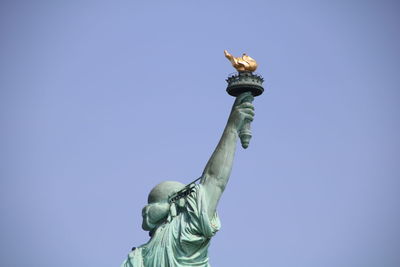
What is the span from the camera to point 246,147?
21.7 meters

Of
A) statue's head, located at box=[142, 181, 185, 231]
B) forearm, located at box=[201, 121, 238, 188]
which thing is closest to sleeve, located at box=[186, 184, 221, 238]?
forearm, located at box=[201, 121, 238, 188]

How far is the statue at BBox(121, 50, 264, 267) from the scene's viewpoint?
68.6 ft

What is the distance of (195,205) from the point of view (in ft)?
69.4

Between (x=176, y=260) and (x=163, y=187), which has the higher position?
(x=163, y=187)

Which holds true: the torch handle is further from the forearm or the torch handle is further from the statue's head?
the statue's head

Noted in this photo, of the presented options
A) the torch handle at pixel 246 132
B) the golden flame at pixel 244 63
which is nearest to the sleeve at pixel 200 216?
the torch handle at pixel 246 132

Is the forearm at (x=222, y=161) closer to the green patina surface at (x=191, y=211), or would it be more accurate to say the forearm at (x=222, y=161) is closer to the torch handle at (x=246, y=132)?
the green patina surface at (x=191, y=211)

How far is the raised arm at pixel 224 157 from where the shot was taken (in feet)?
69.9

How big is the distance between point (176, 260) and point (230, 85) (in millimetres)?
4134

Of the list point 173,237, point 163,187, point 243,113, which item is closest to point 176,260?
point 173,237

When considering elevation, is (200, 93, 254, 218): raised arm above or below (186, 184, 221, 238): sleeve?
above

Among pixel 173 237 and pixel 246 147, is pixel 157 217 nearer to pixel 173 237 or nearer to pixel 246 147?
pixel 173 237

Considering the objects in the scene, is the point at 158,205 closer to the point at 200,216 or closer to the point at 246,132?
the point at 200,216

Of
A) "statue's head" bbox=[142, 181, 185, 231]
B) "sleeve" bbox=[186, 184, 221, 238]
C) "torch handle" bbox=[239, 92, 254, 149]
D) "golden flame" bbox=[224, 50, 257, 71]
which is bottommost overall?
"sleeve" bbox=[186, 184, 221, 238]
